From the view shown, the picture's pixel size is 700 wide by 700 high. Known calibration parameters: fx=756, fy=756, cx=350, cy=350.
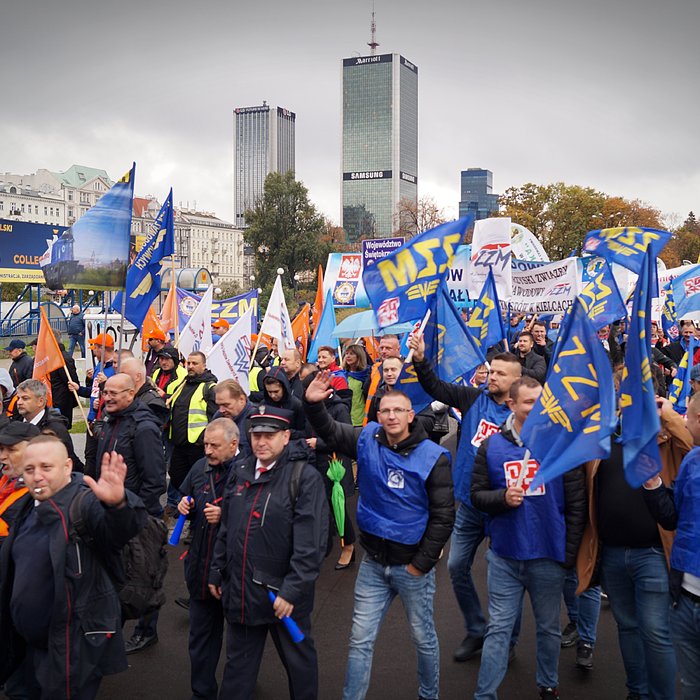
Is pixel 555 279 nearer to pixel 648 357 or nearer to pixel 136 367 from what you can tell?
pixel 136 367

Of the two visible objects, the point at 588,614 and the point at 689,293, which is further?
the point at 689,293

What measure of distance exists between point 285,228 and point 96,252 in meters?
55.4

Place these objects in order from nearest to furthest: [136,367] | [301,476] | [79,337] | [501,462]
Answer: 1. [301,476]
2. [501,462]
3. [136,367]
4. [79,337]

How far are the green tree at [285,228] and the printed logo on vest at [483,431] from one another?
5571cm

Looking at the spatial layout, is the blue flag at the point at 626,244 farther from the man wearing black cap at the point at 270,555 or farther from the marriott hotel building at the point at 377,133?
the marriott hotel building at the point at 377,133

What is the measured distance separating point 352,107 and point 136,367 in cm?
19866

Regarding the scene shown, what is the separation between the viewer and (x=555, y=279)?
10.0 m

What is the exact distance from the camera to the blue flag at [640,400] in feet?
11.4

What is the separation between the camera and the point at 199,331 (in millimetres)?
10102

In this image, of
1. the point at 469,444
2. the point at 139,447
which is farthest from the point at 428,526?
the point at 139,447

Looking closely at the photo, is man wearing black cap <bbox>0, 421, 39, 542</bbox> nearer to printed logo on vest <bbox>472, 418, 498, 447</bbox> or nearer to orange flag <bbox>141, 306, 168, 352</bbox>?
printed logo on vest <bbox>472, 418, 498, 447</bbox>

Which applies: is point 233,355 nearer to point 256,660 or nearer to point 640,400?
point 256,660

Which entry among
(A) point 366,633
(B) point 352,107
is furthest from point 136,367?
(B) point 352,107

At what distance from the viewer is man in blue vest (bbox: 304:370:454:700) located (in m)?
4.07
